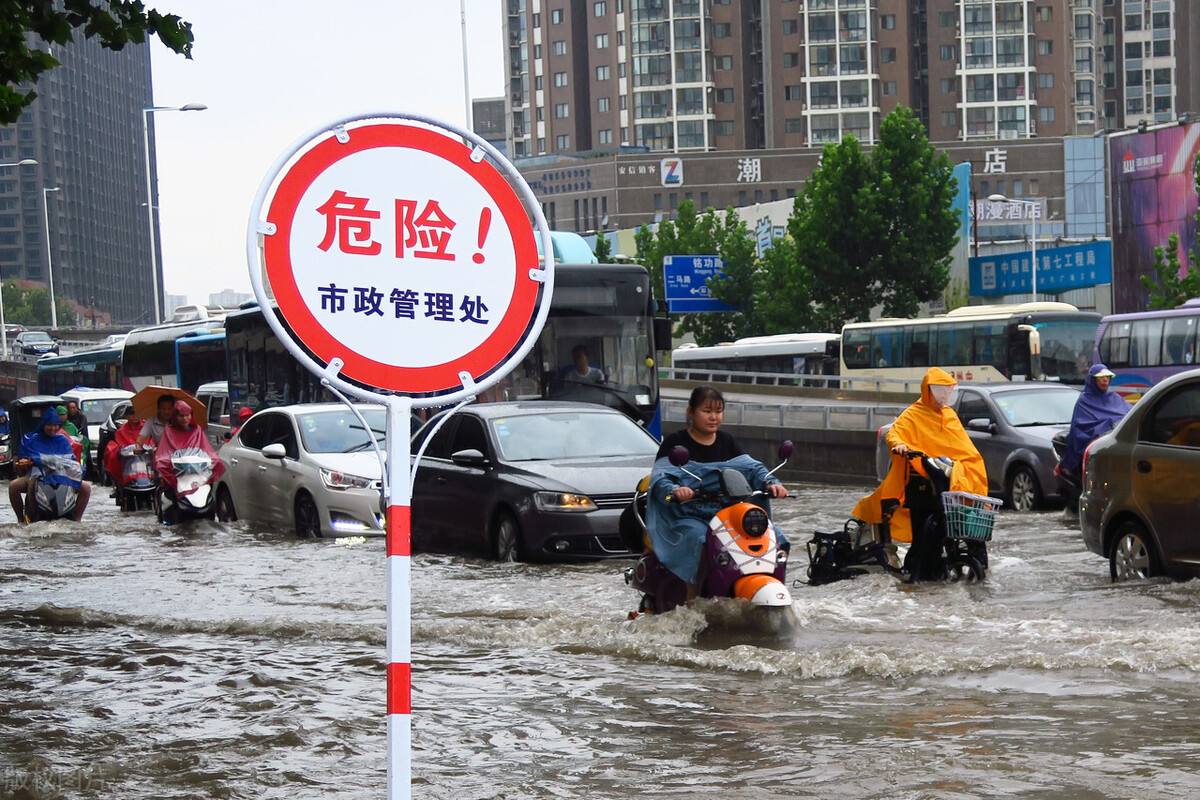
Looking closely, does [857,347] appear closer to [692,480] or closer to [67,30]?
[67,30]

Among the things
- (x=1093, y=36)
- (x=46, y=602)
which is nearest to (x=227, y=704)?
(x=46, y=602)

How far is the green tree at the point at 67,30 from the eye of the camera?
378 inches

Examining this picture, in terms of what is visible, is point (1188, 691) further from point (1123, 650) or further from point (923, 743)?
point (923, 743)

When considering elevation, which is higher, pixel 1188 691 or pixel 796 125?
pixel 796 125

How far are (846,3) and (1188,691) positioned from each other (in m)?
115

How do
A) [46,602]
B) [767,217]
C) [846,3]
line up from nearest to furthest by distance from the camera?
[46,602], [767,217], [846,3]

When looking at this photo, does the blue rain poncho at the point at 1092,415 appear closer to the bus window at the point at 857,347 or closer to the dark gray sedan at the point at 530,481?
the dark gray sedan at the point at 530,481

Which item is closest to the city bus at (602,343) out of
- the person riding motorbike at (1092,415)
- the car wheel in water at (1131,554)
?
the person riding motorbike at (1092,415)

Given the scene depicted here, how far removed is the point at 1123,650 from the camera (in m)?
8.27

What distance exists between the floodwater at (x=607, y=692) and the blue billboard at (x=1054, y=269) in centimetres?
5858

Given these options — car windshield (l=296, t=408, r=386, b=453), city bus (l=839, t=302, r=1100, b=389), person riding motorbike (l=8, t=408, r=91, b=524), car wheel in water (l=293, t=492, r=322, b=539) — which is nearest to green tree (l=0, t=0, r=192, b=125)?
car wheel in water (l=293, t=492, r=322, b=539)

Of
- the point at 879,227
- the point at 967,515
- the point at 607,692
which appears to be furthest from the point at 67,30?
the point at 879,227

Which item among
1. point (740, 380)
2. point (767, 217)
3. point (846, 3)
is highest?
point (846, 3)

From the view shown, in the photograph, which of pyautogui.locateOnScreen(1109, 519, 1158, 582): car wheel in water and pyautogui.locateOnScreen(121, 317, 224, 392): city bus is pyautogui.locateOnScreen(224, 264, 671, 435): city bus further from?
pyautogui.locateOnScreen(121, 317, 224, 392): city bus
